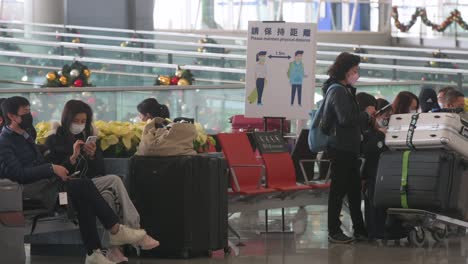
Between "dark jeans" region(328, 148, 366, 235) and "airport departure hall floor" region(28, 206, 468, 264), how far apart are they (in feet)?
0.74

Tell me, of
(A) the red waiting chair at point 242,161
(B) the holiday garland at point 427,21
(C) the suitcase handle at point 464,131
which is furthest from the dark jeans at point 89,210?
(B) the holiday garland at point 427,21

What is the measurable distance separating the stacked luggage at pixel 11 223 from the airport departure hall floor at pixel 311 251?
0.91 metres

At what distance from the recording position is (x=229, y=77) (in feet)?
71.4

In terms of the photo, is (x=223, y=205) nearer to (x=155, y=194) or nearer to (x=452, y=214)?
(x=155, y=194)

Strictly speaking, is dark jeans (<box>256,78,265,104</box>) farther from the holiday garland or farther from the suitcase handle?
the holiday garland

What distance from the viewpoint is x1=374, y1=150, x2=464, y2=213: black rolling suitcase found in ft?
32.6

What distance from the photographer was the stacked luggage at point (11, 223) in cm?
824

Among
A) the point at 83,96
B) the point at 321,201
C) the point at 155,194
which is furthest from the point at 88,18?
the point at 155,194

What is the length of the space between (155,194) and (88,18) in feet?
78.2

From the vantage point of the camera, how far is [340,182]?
34.7 feet

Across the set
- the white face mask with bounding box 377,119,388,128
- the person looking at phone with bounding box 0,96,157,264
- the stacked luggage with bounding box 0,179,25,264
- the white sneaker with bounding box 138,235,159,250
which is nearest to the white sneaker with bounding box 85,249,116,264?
the person looking at phone with bounding box 0,96,157,264

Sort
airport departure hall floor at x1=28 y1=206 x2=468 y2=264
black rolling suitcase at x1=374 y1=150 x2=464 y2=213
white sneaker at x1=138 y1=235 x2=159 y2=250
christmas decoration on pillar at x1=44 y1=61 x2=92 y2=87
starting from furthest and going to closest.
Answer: christmas decoration on pillar at x1=44 y1=61 x2=92 y2=87, black rolling suitcase at x1=374 y1=150 x2=464 y2=213, airport departure hall floor at x1=28 y1=206 x2=468 y2=264, white sneaker at x1=138 y1=235 x2=159 y2=250

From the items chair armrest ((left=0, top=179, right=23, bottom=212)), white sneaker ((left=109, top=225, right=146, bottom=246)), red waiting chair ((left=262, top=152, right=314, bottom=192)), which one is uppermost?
chair armrest ((left=0, top=179, right=23, bottom=212))

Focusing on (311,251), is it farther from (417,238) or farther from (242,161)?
(242,161)
